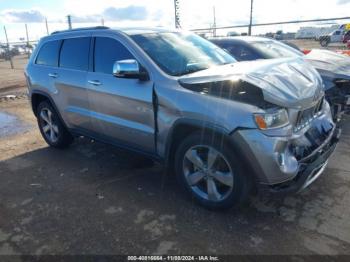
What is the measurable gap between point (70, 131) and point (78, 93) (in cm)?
83

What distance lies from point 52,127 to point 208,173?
3335mm

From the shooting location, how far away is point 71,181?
4492mm

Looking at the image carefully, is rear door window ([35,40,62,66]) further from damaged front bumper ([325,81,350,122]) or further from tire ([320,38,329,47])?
tire ([320,38,329,47])

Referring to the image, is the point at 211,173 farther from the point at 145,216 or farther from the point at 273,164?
the point at 145,216

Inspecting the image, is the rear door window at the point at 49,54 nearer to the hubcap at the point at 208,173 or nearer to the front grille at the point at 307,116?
the hubcap at the point at 208,173

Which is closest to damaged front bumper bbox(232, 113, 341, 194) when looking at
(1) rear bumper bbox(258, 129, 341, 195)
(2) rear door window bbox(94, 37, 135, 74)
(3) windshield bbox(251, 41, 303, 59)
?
(1) rear bumper bbox(258, 129, 341, 195)

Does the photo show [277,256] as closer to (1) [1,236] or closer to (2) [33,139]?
(1) [1,236]

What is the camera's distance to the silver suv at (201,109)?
2998 millimetres

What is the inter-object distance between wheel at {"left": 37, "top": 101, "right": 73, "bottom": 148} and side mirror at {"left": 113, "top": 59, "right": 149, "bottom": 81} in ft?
7.37

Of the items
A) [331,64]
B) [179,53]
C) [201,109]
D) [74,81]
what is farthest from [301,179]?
[331,64]

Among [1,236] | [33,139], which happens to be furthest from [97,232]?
[33,139]

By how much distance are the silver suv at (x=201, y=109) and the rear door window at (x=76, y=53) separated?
0.6 inches

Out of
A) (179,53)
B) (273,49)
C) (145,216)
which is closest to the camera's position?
(145,216)

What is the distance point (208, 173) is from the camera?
3449 millimetres
